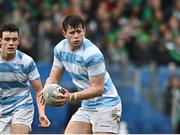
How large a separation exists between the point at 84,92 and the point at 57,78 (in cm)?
80

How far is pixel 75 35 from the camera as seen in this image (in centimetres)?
895

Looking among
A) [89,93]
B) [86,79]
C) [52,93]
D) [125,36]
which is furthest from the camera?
[125,36]

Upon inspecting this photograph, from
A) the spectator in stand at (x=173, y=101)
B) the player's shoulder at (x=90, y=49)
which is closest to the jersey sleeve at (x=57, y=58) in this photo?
the player's shoulder at (x=90, y=49)

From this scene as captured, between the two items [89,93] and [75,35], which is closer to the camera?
[89,93]

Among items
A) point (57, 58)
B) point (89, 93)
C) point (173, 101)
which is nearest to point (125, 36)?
point (173, 101)

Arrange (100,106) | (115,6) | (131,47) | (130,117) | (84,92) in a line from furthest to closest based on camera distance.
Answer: (115,6) → (131,47) → (130,117) → (100,106) → (84,92)

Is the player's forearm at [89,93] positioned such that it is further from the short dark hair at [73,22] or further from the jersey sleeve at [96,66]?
the short dark hair at [73,22]

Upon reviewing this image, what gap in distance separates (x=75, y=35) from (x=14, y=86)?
3.69ft

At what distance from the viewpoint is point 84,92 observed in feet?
28.9

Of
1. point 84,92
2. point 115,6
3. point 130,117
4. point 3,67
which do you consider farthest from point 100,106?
point 115,6

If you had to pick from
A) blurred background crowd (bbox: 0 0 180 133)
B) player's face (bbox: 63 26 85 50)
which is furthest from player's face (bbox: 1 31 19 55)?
blurred background crowd (bbox: 0 0 180 133)

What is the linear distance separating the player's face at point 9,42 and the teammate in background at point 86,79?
1.71 feet

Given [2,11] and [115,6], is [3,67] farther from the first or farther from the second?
[115,6]

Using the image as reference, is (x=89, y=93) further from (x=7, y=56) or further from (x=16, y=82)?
(x=7, y=56)
